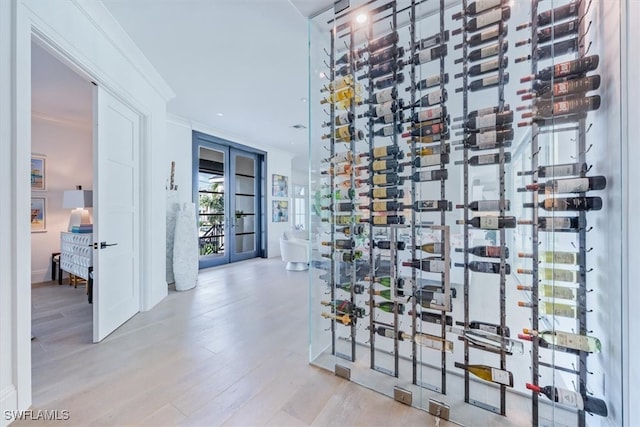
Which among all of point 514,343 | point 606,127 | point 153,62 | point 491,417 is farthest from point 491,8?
point 153,62

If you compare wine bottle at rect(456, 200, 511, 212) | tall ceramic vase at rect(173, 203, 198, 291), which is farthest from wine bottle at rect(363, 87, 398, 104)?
tall ceramic vase at rect(173, 203, 198, 291)

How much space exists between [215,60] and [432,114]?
2.53 metres

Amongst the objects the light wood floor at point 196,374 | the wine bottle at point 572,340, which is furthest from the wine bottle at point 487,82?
the light wood floor at point 196,374

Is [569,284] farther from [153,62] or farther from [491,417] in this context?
[153,62]

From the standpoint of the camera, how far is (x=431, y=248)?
1.67 meters

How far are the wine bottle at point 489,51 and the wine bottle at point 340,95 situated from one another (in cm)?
77

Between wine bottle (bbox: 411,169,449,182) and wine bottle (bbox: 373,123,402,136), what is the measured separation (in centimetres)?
33

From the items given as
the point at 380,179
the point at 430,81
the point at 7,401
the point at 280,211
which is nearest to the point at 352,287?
the point at 380,179

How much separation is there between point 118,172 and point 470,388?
3.56m

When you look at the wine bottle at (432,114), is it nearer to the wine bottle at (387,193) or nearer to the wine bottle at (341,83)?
the wine bottle at (387,193)

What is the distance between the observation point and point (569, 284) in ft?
4.48

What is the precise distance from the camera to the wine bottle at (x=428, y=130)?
5.35ft

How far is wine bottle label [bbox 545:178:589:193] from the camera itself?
126 centimetres

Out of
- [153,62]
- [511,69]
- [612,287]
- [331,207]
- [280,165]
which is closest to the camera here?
[612,287]
